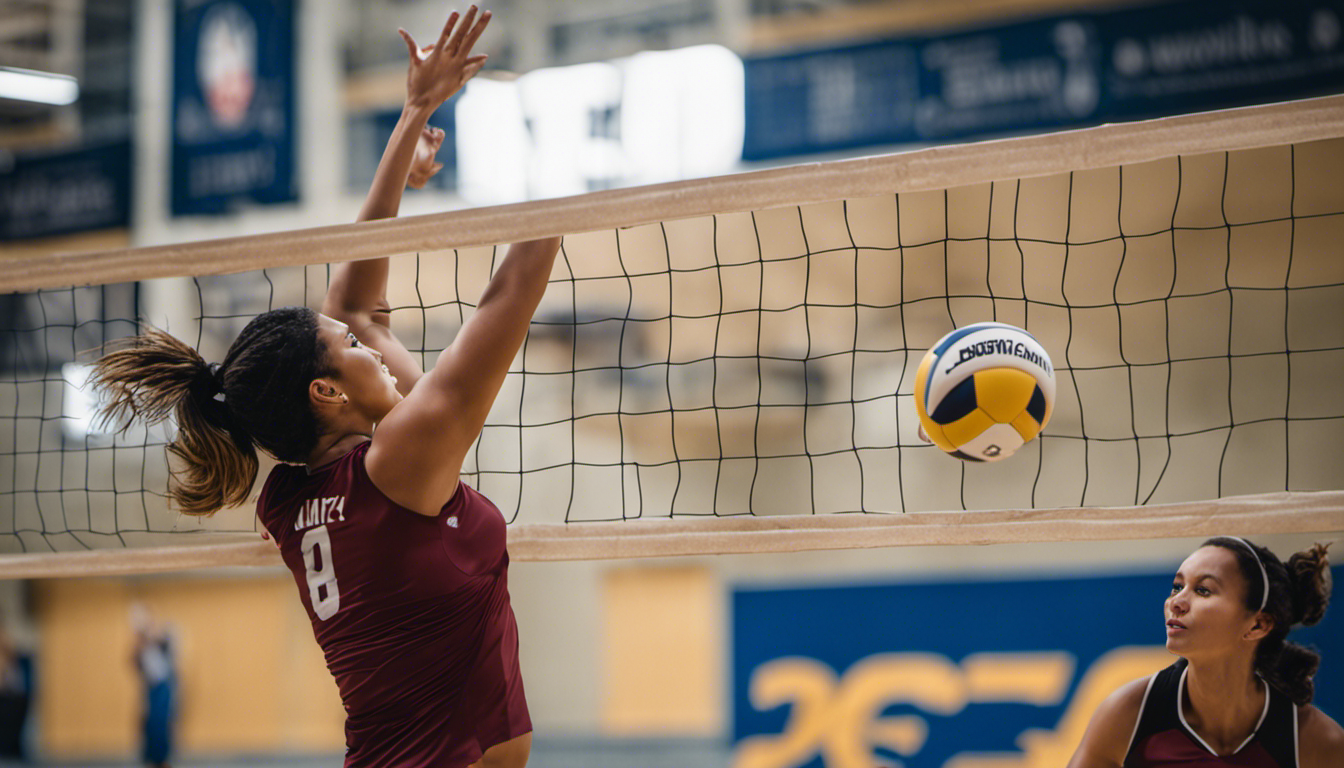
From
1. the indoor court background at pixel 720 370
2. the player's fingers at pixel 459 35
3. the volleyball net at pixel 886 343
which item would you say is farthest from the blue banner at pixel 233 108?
the player's fingers at pixel 459 35

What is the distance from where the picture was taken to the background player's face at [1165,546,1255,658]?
289 centimetres

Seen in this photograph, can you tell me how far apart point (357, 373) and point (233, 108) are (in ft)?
27.1

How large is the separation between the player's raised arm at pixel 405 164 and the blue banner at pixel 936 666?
6.30m

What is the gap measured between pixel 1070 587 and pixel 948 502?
8.09ft

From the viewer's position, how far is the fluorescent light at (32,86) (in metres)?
11.7

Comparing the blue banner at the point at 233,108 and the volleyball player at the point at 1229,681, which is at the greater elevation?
the blue banner at the point at 233,108

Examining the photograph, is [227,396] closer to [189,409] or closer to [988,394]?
[189,409]

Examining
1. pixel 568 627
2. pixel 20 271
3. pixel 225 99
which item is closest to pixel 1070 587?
pixel 568 627

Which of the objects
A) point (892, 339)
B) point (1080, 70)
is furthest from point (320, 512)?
point (892, 339)

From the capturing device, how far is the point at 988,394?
9.64 feet

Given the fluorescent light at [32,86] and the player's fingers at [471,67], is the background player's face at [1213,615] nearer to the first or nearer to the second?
the player's fingers at [471,67]

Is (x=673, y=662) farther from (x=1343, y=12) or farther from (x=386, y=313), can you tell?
(x=386, y=313)

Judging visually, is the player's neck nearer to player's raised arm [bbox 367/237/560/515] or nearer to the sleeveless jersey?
the sleeveless jersey

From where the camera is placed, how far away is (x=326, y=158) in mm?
12664
